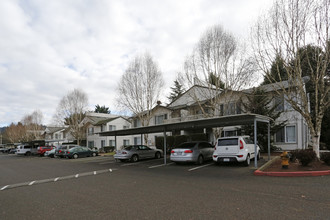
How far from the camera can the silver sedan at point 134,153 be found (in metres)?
17.5

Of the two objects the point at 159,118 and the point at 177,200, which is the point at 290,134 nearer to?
the point at 159,118

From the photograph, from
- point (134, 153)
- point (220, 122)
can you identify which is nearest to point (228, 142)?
point (220, 122)

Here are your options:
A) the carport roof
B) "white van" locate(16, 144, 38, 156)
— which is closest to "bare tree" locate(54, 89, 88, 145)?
"white van" locate(16, 144, 38, 156)

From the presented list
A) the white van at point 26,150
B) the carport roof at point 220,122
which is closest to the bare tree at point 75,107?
the white van at point 26,150

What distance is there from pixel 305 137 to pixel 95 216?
70.6ft

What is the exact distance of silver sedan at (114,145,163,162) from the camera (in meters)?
17.5

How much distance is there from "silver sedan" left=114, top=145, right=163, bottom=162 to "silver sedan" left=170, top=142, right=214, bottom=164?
4384mm

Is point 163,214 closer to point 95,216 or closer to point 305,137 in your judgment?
point 95,216

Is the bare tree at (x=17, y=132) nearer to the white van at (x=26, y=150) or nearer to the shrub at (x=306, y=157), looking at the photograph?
the white van at (x=26, y=150)

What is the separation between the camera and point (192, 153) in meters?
13.9

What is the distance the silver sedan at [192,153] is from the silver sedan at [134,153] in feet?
14.4

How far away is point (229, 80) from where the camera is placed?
65.6 feet

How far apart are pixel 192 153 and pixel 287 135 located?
12830 mm

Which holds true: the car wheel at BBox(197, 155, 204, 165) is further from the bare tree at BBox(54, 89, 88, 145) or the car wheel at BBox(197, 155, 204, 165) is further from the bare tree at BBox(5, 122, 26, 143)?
the bare tree at BBox(5, 122, 26, 143)
